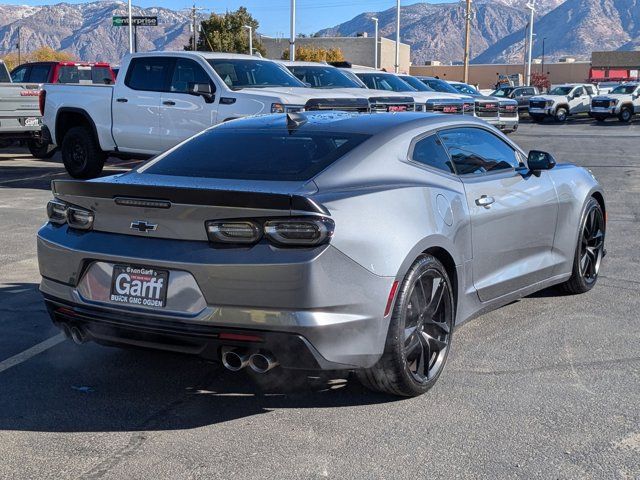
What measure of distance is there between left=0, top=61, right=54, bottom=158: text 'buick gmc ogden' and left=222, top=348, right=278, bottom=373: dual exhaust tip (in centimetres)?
1411

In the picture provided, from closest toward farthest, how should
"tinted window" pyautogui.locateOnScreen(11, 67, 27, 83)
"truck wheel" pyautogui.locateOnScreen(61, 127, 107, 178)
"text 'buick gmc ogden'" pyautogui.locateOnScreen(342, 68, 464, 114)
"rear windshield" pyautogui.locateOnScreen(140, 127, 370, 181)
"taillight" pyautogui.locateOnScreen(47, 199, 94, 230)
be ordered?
"taillight" pyautogui.locateOnScreen(47, 199, 94, 230)
"rear windshield" pyautogui.locateOnScreen(140, 127, 370, 181)
"truck wheel" pyautogui.locateOnScreen(61, 127, 107, 178)
"text 'buick gmc ogden'" pyautogui.locateOnScreen(342, 68, 464, 114)
"tinted window" pyautogui.locateOnScreen(11, 67, 27, 83)

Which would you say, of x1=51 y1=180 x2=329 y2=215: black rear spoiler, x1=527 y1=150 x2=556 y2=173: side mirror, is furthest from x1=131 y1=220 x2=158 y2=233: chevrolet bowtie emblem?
x1=527 y1=150 x2=556 y2=173: side mirror

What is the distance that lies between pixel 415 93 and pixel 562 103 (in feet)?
82.8

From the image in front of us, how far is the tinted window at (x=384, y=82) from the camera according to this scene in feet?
69.7

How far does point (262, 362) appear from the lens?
4070 millimetres

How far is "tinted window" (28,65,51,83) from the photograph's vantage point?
21139mm

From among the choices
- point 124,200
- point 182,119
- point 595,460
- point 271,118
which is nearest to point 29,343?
point 124,200

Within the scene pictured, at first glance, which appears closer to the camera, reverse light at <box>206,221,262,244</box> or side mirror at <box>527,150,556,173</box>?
reverse light at <box>206,221,262,244</box>

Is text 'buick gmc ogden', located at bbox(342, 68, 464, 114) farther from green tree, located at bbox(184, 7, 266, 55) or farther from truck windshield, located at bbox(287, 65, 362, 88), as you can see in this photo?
green tree, located at bbox(184, 7, 266, 55)

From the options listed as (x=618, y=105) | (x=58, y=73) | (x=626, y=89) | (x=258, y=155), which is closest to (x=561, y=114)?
(x=618, y=105)

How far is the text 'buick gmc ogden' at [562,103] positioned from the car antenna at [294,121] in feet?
127

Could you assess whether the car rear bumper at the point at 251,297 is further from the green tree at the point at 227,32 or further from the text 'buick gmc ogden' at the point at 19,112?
the green tree at the point at 227,32

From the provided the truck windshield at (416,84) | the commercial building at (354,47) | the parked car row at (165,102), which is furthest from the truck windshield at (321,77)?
the commercial building at (354,47)

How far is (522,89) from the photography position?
48562mm
